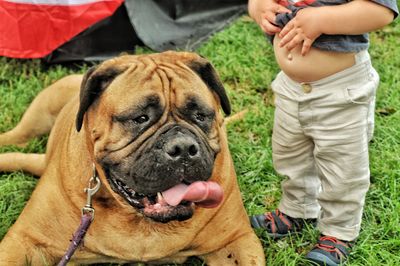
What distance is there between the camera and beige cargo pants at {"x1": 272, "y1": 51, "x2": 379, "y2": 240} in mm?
2641

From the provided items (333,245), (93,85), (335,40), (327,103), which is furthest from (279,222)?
(93,85)

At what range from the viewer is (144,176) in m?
2.28

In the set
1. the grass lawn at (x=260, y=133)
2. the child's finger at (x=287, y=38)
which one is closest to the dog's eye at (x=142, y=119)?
the child's finger at (x=287, y=38)

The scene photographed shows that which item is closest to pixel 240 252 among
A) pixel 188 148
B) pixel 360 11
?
pixel 188 148

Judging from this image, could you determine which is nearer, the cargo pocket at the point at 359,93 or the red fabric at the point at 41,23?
the cargo pocket at the point at 359,93

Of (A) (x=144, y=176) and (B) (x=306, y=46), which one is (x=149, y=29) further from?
(A) (x=144, y=176)

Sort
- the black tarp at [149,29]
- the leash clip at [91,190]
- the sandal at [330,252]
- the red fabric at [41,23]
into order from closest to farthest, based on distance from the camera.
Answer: the leash clip at [91,190], the sandal at [330,252], the red fabric at [41,23], the black tarp at [149,29]

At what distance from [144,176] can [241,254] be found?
677 mm

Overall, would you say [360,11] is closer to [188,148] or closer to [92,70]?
[188,148]

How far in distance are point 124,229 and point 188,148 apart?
1.75 feet

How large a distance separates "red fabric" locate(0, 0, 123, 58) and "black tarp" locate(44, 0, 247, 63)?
22 centimetres

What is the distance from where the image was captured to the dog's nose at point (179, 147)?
2.23 meters

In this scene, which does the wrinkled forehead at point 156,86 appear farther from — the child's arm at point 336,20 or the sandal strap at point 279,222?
the sandal strap at point 279,222

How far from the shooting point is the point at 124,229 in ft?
8.48
